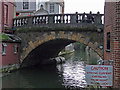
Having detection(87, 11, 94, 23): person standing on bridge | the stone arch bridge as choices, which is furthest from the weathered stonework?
detection(87, 11, 94, 23): person standing on bridge

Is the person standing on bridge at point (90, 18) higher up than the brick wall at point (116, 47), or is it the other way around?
the person standing on bridge at point (90, 18)

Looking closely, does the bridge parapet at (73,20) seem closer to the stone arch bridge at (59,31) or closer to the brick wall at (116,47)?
the stone arch bridge at (59,31)

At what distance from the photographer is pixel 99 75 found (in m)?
5.77

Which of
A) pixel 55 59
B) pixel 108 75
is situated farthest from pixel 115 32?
pixel 55 59

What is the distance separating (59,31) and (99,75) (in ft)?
28.5

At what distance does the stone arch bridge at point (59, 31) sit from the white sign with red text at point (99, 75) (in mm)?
6388

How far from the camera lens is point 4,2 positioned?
50.2 ft

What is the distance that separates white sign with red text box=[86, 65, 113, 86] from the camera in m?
5.77

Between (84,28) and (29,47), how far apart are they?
17.5 feet

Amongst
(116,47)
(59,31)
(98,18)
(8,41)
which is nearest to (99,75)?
(116,47)

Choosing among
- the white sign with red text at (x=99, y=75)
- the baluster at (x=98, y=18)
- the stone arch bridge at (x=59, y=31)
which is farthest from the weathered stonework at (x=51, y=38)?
the white sign with red text at (x=99, y=75)

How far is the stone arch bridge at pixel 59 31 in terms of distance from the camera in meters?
12.8

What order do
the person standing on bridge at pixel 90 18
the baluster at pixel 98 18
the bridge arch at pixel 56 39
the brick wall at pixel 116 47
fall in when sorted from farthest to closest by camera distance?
the person standing on bridge at pixel 90 18
the bridge arch at pixel 56 39
the baluster at pixel 98 18
the brick wall at pixel 116 47

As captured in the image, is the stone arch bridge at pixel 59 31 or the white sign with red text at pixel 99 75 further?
the stone arch bridge at pixel 59 31
